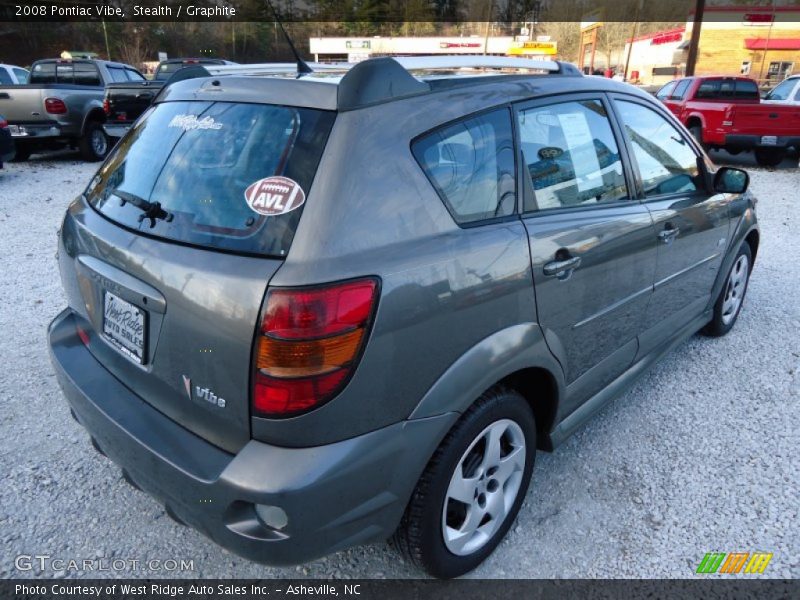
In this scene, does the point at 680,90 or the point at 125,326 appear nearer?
the point at 125,326

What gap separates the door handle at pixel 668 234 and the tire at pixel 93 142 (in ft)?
37.5

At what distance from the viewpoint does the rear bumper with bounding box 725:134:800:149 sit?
36.9 ft

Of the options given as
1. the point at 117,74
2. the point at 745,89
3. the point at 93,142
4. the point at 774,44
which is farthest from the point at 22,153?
the point at 774,44

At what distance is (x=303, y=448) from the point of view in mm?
1551

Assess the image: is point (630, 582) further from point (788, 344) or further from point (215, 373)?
point (788, 344)

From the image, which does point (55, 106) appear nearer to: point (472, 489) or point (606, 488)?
point (472, 489)

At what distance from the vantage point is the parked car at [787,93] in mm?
11880

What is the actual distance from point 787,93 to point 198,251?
15016mm

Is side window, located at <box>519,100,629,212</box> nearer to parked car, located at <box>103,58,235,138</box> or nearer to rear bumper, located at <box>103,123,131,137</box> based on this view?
parked car, located at <box>103,58,235,138</box>

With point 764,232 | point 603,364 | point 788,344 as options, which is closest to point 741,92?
point 764,232

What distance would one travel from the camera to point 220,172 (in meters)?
1.80

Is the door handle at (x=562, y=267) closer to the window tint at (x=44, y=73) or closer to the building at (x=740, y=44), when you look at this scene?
the window tint at (x=44, y=73)

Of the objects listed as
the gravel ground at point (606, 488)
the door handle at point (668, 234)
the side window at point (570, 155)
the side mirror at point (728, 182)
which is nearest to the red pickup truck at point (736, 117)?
the gravel ground at point (606, 488)

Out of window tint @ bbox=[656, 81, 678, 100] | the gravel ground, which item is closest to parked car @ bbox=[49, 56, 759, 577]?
the gravel ground
